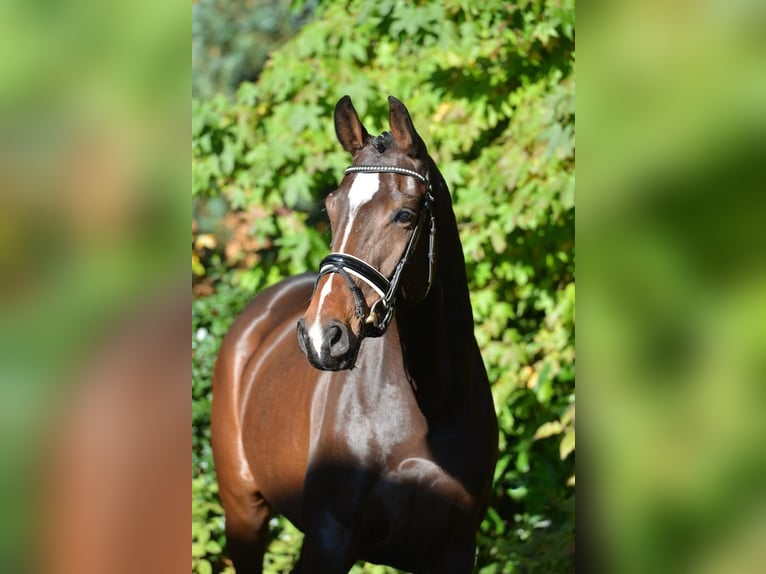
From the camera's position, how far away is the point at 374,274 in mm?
2312

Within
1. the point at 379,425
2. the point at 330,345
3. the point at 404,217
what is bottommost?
the point at 379,425

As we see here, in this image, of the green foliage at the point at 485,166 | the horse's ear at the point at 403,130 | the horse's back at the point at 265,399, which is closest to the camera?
the horse's ear at the point at 403,130

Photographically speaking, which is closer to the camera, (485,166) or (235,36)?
(485,166)

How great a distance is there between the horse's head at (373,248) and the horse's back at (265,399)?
2.57 feet

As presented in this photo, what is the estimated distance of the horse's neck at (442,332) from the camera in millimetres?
2635

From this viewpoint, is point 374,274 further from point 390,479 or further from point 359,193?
point 390,479

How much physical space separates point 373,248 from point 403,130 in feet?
1.29

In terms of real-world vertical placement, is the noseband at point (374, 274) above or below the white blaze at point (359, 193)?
below

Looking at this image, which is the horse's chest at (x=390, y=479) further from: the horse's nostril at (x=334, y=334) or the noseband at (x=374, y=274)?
the horse's nostril at (x=334, y=334)

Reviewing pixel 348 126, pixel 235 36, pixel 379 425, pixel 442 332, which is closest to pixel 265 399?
pixel 379 425
